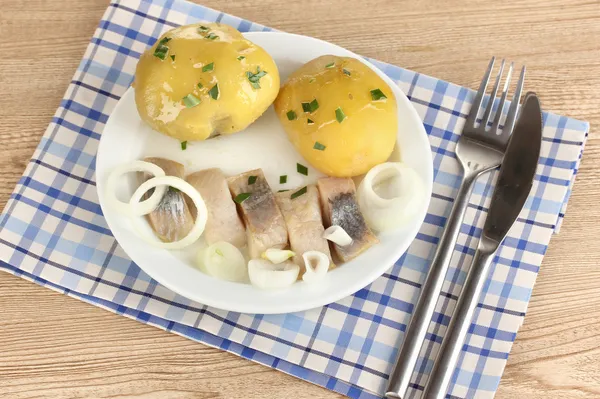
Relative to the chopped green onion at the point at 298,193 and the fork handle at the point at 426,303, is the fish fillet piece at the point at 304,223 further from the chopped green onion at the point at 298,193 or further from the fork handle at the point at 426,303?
the fork handle at the point at 426,303

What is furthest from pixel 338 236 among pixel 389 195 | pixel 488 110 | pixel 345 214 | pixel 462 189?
pixel 488 110

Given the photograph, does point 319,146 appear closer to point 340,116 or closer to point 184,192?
point 340,116

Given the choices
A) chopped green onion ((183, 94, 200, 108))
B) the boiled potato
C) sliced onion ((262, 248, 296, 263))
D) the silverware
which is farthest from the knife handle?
chopped green onion ((183, 94, 200, 108))

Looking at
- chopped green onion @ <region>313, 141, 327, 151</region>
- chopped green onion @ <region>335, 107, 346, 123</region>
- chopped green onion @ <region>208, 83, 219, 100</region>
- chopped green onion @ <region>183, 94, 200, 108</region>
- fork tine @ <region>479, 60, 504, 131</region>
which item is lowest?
chopped green onion @ <region>183, 94, 200, 108</region>

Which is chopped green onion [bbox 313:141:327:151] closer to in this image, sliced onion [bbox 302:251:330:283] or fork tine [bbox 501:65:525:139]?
sliced onion [bbox 302:251:330:283]

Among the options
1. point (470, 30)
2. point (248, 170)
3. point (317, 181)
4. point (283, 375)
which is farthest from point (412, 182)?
point (470, 30)

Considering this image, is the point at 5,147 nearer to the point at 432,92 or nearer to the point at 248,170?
the point at 248,170
